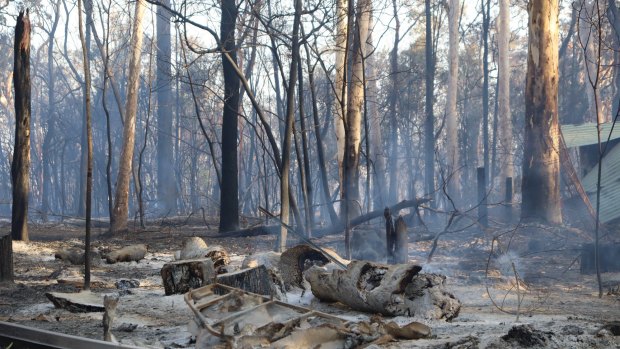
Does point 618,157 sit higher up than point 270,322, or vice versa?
point 618,157

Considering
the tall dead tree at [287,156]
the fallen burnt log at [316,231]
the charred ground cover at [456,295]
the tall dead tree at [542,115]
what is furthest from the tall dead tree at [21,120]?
the tall dead tree at [542,115]

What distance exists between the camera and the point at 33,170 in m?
55.2

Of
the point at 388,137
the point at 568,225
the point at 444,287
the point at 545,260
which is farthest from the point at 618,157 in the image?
the point at 388,137

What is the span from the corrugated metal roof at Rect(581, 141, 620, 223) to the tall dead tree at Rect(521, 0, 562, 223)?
0.98m

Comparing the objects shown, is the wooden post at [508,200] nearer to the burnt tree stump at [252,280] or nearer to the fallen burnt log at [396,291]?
the fallen burnt log at [396,291]

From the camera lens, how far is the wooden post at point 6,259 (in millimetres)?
8109

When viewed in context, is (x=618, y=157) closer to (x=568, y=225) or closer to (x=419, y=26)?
(x=568, y=225)

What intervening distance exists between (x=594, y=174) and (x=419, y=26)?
24632 mm

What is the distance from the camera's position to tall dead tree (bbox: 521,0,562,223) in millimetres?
13633

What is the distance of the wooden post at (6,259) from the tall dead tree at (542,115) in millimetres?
9915

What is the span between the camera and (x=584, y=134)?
17.0 meters

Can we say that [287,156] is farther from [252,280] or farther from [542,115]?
[542,115]

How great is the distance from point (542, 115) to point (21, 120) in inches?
391

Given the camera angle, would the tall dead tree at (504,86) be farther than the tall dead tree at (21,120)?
Yes
